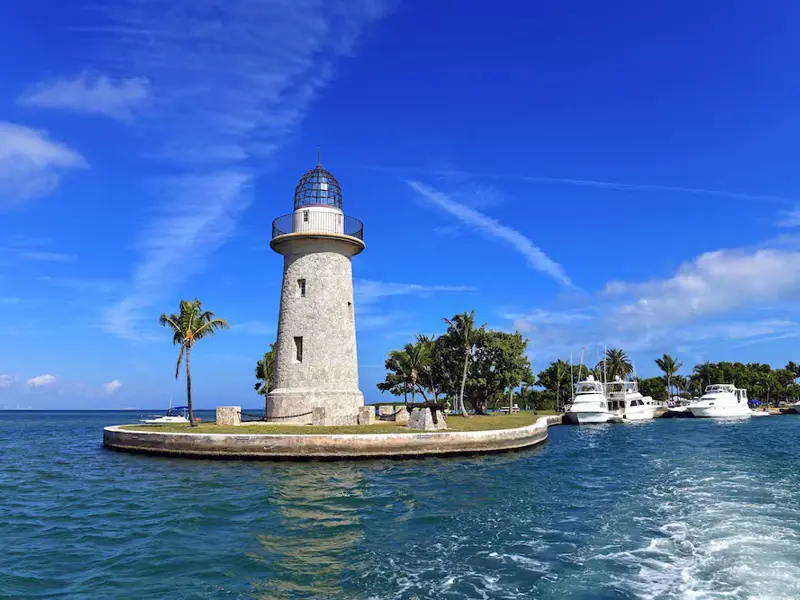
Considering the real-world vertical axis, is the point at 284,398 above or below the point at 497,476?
above

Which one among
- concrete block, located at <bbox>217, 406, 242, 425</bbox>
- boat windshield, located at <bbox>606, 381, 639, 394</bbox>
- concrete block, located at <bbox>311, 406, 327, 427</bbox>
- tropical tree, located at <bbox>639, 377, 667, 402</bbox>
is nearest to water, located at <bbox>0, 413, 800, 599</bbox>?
concrete block, located at <bbox>311, 406, 327, 427</bbox>

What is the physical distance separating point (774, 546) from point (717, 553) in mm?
1447

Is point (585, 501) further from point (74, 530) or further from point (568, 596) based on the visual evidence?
point (74, 530)

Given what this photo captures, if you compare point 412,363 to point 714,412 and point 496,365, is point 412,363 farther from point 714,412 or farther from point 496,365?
point 714,412

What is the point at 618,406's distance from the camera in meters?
71.4

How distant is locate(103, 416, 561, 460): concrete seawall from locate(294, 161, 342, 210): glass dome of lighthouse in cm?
1515

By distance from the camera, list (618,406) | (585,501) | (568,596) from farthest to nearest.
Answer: (618,406) → (585,501) → (568,596)

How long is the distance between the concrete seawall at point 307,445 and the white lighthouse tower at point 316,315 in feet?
21.9

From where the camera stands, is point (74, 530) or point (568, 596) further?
point (74, 530)

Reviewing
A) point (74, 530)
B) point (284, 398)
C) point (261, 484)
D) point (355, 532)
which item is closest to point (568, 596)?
point (355, 532)

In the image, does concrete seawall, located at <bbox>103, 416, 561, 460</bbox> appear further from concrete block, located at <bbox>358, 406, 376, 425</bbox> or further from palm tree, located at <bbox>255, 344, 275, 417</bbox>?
palm tree, located at <bbox>255, 344, 275, 417</bbox>

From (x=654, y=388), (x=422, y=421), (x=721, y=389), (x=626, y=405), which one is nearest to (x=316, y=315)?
(x=422, y=421)

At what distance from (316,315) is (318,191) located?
25.0 feet

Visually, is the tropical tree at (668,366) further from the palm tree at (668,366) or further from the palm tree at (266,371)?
the palm tree at (266,371)
